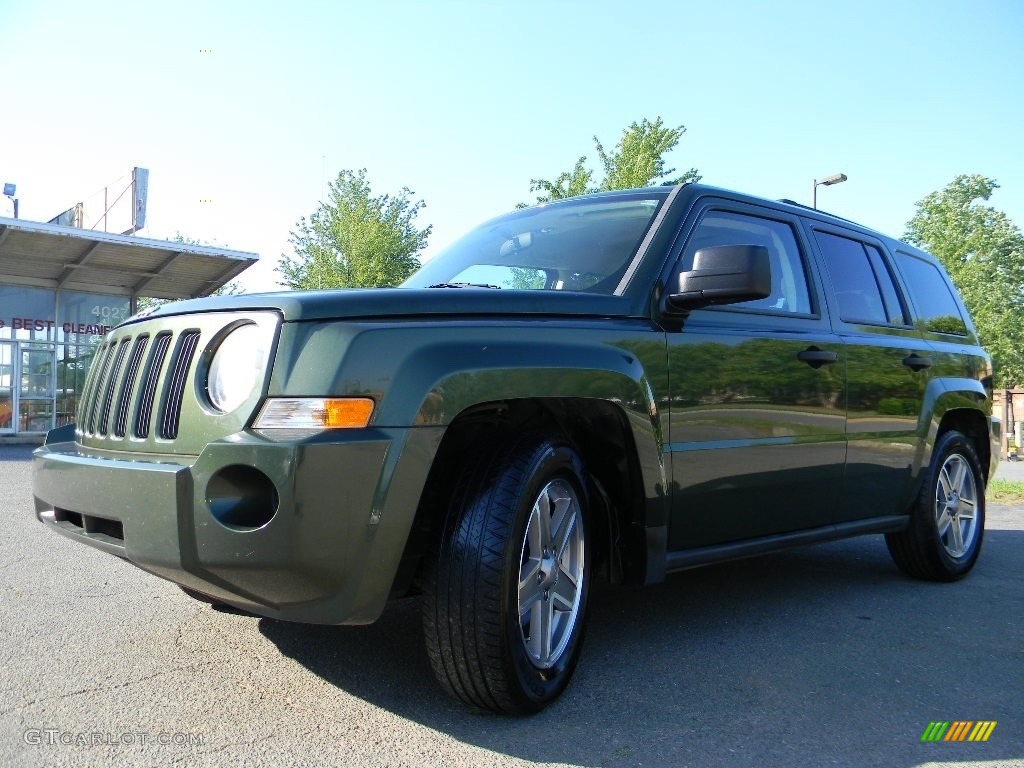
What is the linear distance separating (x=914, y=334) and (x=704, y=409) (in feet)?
6.83

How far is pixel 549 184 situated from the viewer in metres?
20.3

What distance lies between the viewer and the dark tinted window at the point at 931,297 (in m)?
5.16

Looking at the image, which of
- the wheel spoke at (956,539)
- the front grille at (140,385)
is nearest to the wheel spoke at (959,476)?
the wheel spoke at (956,539)

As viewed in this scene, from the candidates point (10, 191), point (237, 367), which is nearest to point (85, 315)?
point (10, 191)

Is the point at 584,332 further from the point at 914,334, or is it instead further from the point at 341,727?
the point at 914,334

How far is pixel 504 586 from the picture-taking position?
8.77 ft

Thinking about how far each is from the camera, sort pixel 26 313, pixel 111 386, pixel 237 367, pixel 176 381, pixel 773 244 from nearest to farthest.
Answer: pixel 237 367 < pixel 176 381 < pixel 111 386 < pixel 773 244 < pixel 26 313

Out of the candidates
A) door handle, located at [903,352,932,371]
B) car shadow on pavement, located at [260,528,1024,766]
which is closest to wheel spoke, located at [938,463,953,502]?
car shadow on pavement, located at [260,528,1024,766]

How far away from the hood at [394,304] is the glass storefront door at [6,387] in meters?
16.3

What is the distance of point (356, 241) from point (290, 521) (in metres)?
21.2

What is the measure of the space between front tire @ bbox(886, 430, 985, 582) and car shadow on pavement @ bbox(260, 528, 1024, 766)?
14cm

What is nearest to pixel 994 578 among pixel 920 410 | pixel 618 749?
pixel 920 410

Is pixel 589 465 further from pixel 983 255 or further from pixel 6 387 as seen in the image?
pixel 983 255

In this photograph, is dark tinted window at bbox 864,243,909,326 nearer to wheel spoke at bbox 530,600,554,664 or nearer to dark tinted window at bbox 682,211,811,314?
dark tinted window at bbox 682,211,811,314
